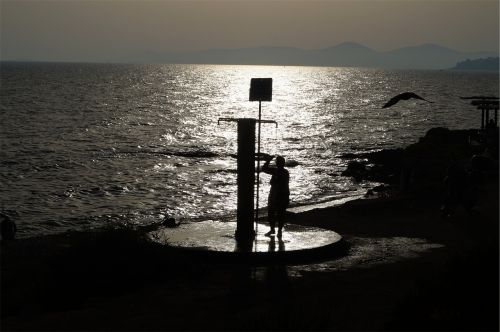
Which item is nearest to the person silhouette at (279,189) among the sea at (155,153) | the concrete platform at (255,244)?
the concrete platform at (255,244)

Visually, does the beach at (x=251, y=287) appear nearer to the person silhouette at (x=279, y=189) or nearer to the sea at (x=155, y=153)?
the person silhouette at (x=279, y=189)

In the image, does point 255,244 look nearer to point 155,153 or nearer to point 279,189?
point 279,189

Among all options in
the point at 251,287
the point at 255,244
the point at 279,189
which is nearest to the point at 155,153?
the point at 279,189

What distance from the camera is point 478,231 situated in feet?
50.0

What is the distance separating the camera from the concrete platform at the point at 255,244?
1250 cm

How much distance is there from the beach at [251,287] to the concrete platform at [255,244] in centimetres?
21

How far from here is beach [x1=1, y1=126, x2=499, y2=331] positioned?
28.0ft

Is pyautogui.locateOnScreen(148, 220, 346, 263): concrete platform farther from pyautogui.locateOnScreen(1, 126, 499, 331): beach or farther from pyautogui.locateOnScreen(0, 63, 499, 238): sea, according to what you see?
pyautogui.locateOnScreen(0, 63, 499, 238): sea

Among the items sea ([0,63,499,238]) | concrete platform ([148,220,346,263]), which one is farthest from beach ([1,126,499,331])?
sea ([0,63,499,238])

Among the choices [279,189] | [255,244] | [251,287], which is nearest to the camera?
[251,287]

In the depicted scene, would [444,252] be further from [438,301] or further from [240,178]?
[438,301]

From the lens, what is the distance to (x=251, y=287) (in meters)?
11.0

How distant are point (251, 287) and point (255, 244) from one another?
2.10 m

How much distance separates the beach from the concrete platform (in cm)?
21
